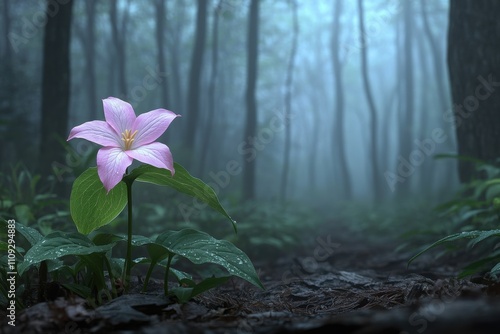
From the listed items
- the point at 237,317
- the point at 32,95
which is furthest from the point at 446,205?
the point at 32,95

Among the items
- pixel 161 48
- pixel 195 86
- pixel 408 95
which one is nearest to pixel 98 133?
pixel 195 86

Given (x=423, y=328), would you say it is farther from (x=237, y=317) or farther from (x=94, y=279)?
(x=94, y=279)

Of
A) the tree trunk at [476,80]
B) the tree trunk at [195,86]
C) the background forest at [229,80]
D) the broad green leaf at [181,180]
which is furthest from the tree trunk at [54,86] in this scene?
the tree trunk at [195,86]

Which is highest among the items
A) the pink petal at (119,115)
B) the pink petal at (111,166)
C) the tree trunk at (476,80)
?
the tree trunk at (476,80)

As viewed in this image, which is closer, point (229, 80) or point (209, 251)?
point (209, 251)

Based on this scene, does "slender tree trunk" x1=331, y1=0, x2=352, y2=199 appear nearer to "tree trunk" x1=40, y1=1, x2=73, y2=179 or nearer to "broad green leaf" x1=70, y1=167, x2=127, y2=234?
"tree trunk" x1=40, y1=1, x2=73, y2=179

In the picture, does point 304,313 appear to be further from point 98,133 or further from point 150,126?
point 98,133

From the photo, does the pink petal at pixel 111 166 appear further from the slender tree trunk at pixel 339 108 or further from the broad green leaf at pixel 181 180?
the slender tree trunk at pixel 339 108
